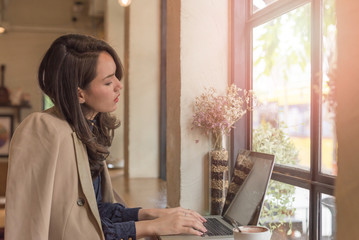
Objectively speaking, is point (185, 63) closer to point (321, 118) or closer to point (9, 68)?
point (321, 118)

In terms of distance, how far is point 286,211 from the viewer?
1.66 m

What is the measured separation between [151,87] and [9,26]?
3.67 m

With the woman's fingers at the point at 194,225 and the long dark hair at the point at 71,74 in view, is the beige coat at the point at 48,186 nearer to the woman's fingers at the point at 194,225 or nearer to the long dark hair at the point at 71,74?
the long dark hair at the point at 71,74

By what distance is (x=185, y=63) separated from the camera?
→ 2014 mm

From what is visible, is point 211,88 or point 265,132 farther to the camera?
point 211,88

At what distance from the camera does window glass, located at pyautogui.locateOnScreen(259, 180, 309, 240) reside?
1.56 meters

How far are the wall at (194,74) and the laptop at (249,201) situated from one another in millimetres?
264

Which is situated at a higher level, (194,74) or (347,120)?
(194,74)

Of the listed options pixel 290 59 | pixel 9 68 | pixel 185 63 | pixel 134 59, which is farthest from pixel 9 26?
pixel 290 59

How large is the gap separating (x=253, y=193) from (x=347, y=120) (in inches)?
36.6

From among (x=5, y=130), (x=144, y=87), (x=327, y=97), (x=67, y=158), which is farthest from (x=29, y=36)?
(x=327, y=97)

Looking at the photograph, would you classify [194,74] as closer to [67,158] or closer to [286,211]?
[286,211]

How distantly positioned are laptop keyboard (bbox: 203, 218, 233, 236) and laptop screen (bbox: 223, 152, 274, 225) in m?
0.06

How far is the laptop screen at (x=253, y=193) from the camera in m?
1.60
